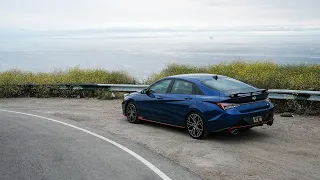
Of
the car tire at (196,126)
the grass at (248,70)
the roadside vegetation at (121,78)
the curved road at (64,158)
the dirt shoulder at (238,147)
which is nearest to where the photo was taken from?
the curved road at (64,158)

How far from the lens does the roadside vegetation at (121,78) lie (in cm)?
1521

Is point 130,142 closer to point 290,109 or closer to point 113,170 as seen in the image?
point 113,170

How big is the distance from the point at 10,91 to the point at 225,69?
1088 cm

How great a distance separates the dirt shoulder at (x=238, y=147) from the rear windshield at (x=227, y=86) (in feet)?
3.80

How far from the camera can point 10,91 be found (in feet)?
62.5

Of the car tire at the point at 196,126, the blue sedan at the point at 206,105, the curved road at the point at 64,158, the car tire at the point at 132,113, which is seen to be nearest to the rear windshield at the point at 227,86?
the blue sedan at the point at 206,105

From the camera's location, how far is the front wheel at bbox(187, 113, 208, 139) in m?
9.22

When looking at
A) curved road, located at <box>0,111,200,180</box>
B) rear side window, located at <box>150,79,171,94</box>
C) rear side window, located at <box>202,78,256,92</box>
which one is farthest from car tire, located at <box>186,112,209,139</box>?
curved road, located at <box>0,111,200,180</box>

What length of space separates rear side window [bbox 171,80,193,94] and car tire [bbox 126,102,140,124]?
1710 mm

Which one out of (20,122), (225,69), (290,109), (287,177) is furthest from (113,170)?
(225,69)

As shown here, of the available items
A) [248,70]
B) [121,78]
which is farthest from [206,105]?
[248,70]

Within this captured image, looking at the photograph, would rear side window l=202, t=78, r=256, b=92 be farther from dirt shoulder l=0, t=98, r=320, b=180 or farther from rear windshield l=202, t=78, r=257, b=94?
dirt shoulder l=0, t=98, r=320, b=180

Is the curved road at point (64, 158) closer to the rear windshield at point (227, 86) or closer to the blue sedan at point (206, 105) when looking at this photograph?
the blue sedan at point (206, 105)

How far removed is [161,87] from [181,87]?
81 centimetres
